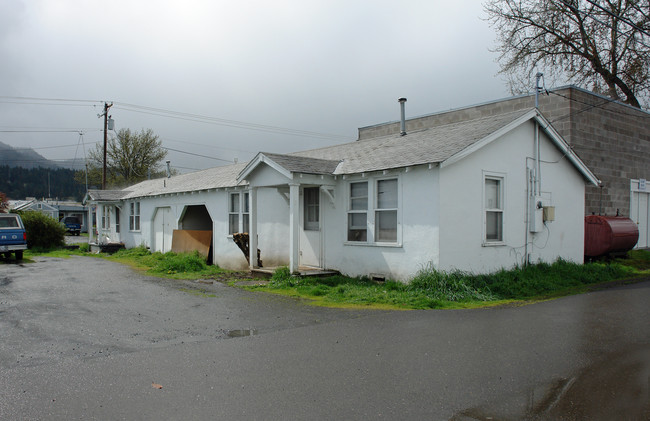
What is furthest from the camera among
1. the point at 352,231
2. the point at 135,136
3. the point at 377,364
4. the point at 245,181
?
the point at 135,136

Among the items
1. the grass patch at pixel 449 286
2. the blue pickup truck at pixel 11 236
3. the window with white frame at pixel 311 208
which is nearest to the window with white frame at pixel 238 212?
the grass patch at pixel 449 286

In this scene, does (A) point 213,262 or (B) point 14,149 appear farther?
(B) point 14,149

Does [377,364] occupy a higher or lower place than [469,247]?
lower

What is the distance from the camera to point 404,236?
11.7m

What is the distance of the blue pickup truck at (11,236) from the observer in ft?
68.4

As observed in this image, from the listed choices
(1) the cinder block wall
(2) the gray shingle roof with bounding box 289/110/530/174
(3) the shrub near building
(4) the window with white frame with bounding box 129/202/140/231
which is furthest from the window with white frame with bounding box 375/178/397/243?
(3) the shrub near building

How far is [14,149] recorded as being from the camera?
188875 mm

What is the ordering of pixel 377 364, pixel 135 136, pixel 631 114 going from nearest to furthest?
pixel 377 364 < pixel 631 114 < pixel 135 136

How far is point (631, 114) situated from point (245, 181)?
1653 cm

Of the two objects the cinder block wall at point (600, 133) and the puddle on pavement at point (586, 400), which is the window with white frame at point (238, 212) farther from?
the puddle on pavement at point (586, 400)

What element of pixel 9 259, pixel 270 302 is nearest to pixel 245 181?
pixel 270 302

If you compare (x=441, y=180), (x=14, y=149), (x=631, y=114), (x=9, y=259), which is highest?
(x=14, y=149)

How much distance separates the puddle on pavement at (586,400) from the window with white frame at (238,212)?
1256cm

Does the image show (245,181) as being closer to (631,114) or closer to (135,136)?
(631,114)
